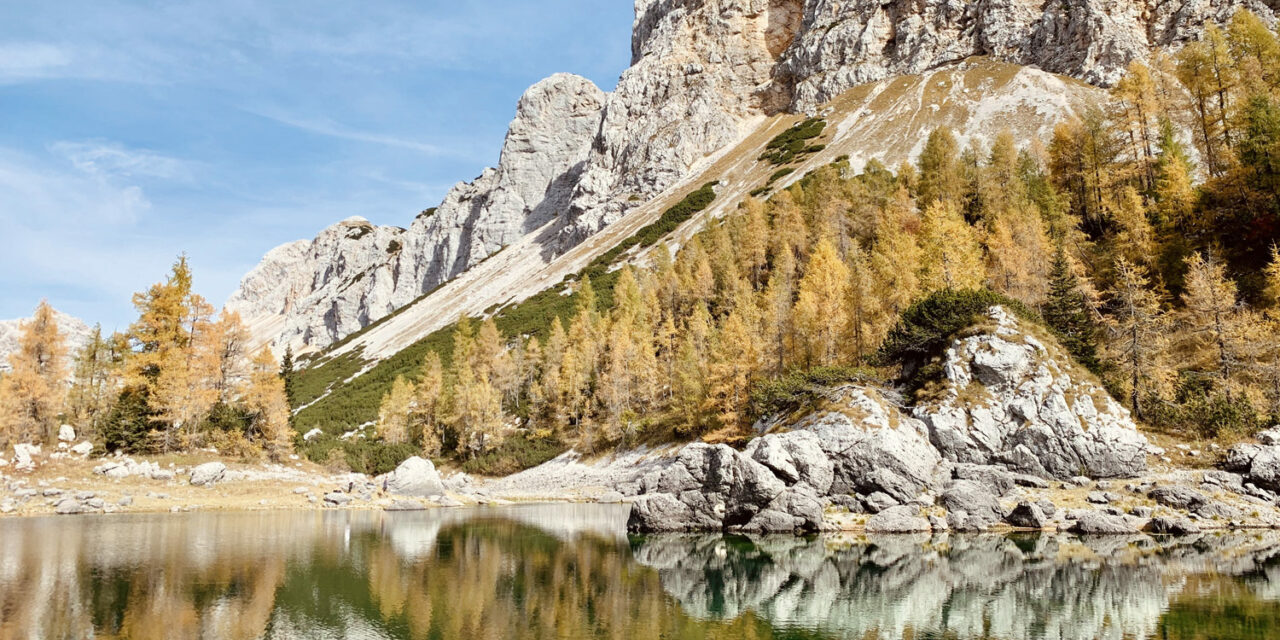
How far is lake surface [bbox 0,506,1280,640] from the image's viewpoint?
16.2 metres

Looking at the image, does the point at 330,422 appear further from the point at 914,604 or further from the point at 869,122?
the point at 869,122

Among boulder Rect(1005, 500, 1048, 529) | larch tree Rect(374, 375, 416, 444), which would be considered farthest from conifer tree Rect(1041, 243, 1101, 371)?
larch tree Rect(374, 375, 416, 444)

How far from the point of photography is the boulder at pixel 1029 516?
3072 centimetres

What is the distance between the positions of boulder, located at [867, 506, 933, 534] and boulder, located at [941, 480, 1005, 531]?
1.33 m

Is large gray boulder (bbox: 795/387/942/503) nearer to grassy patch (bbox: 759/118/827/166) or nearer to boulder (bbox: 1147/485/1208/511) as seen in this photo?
boulder (bbox: 1147/485/1208/511)

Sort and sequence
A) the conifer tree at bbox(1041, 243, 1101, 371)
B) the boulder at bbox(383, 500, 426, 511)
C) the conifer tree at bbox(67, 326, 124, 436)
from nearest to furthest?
1. the conifer tree at bbox(1041, 243, 1101, 371)
2. the boulder at bbox(383, 500, 426, 511)
3. the conifer tree at bbox(67, 326, 124, 436)

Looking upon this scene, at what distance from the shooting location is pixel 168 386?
4888cm

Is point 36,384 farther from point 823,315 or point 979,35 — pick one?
point 979,35

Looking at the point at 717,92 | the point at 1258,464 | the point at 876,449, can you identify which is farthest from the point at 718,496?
the point at 717,92

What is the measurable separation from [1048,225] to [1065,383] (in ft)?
86.1

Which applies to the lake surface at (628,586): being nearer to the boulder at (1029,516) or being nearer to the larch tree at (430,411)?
the boulder at (1029,516)

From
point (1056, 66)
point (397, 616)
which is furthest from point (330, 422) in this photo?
point (1056, 66)

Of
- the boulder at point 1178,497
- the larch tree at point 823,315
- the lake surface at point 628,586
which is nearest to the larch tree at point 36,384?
the lake surface at point 628,586

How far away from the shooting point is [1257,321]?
3722 centimetres
